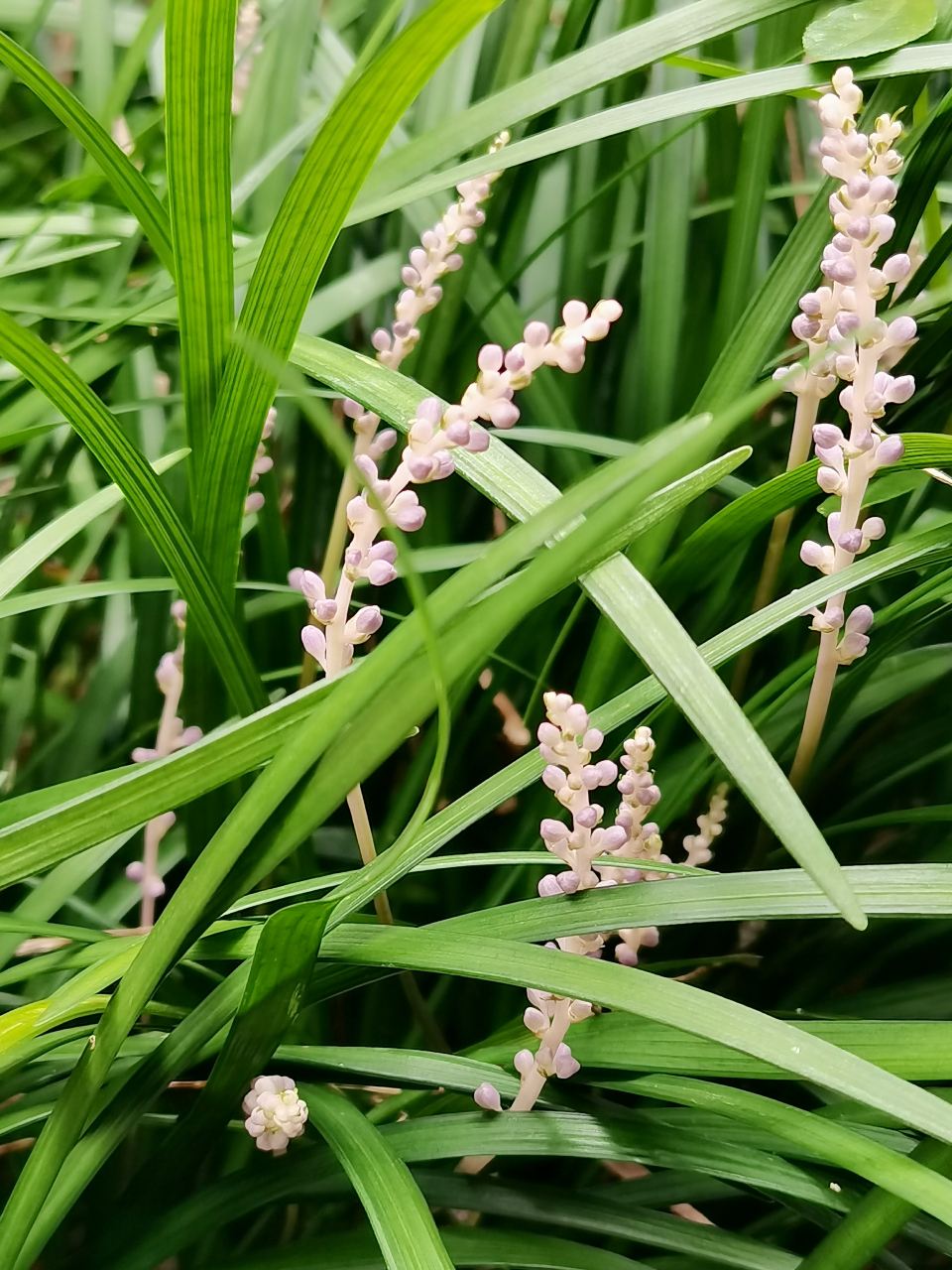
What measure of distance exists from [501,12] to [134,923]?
626 millimetres

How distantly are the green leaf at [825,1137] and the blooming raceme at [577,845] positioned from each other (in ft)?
0.13

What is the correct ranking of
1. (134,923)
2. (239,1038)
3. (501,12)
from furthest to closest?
(501,12)
(134,923)
(239,1038)

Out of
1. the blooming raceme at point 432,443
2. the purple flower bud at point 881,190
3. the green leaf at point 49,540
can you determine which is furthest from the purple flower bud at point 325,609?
the purple flower bud at point 881,190

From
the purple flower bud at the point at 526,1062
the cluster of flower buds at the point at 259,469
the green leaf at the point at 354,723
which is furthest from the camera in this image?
the cluster of flower buds at the point at 259,469

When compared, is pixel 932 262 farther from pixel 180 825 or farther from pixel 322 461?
pixel 180 825

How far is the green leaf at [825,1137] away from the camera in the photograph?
239 mm

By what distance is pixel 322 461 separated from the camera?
57 centimetres

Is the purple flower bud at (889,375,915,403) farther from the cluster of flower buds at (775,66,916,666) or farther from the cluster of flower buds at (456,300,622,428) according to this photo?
the cluster of flower buds at (456,300,622,428)

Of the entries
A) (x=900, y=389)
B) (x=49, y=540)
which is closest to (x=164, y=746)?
(x=49, y=540)

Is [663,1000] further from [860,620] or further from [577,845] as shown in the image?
[860,620]

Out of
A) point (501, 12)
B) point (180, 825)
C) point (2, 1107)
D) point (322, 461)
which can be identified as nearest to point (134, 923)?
point (180, 825)

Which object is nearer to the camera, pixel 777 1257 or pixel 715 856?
pixel 777 1257

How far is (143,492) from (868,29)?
32 cm

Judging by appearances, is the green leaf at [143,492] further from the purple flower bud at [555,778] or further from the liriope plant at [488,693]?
the purple flower bud at [555,778]
